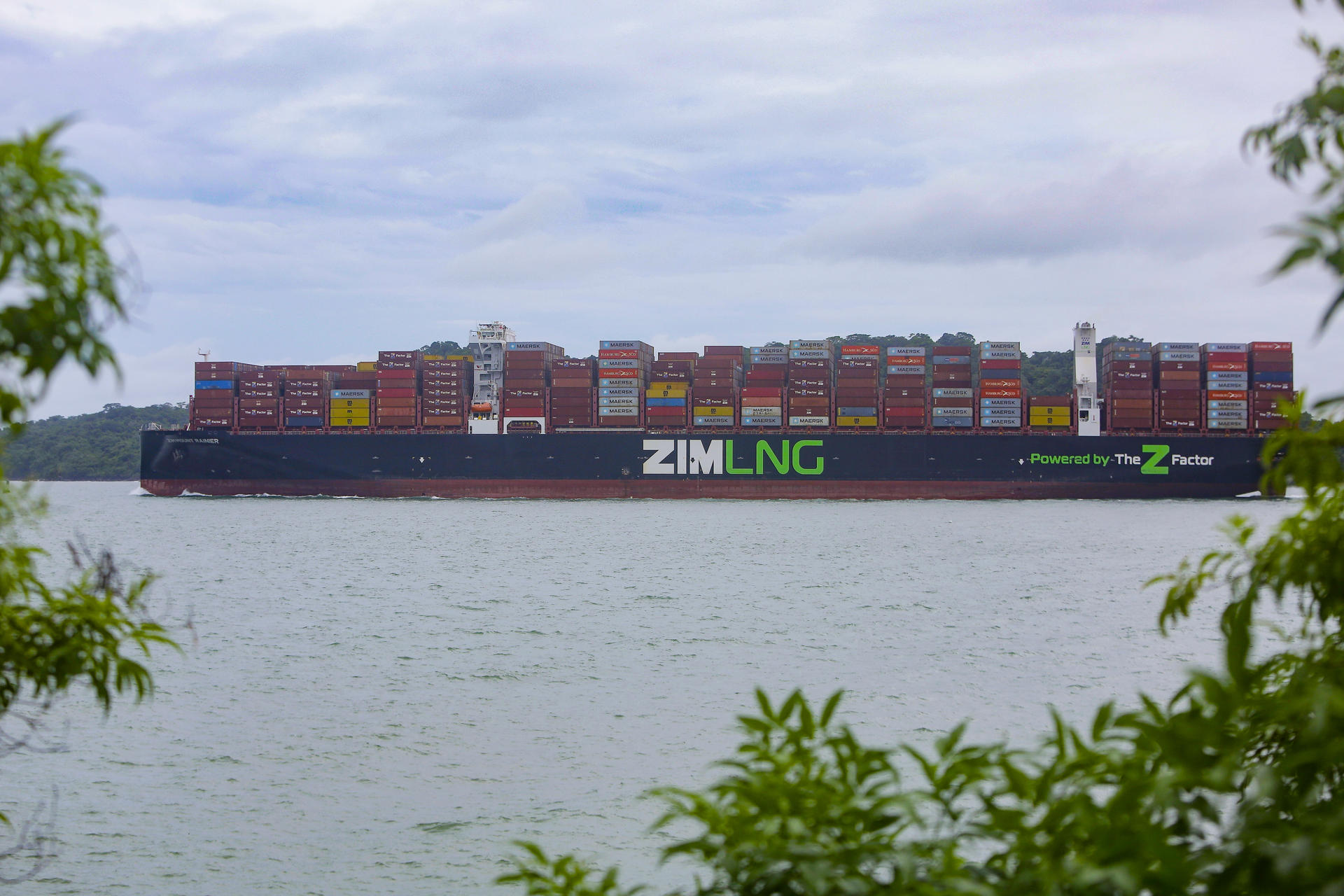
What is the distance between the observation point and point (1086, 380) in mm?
56188

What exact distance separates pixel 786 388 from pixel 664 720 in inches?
1941

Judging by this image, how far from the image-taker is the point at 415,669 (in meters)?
15.0

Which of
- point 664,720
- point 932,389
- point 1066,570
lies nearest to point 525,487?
point 932,389

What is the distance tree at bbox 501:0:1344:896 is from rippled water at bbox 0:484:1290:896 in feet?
6.30

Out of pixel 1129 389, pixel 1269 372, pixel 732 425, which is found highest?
pixel 1269 372

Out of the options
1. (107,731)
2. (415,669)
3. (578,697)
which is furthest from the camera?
(415,669)

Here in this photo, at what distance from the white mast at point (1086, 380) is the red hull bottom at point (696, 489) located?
3.51m

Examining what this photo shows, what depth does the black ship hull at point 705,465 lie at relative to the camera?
54219 millimetres

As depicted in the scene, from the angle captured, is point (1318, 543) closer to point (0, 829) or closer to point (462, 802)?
point (462, 802)

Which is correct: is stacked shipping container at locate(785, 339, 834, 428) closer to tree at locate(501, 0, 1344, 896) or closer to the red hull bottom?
the red hull bottom

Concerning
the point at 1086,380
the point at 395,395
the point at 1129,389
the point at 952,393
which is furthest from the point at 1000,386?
the point at 395,395

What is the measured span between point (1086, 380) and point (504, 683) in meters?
50.2

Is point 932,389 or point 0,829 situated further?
point 932,389

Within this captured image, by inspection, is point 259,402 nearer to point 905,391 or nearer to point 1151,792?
point 905,391
